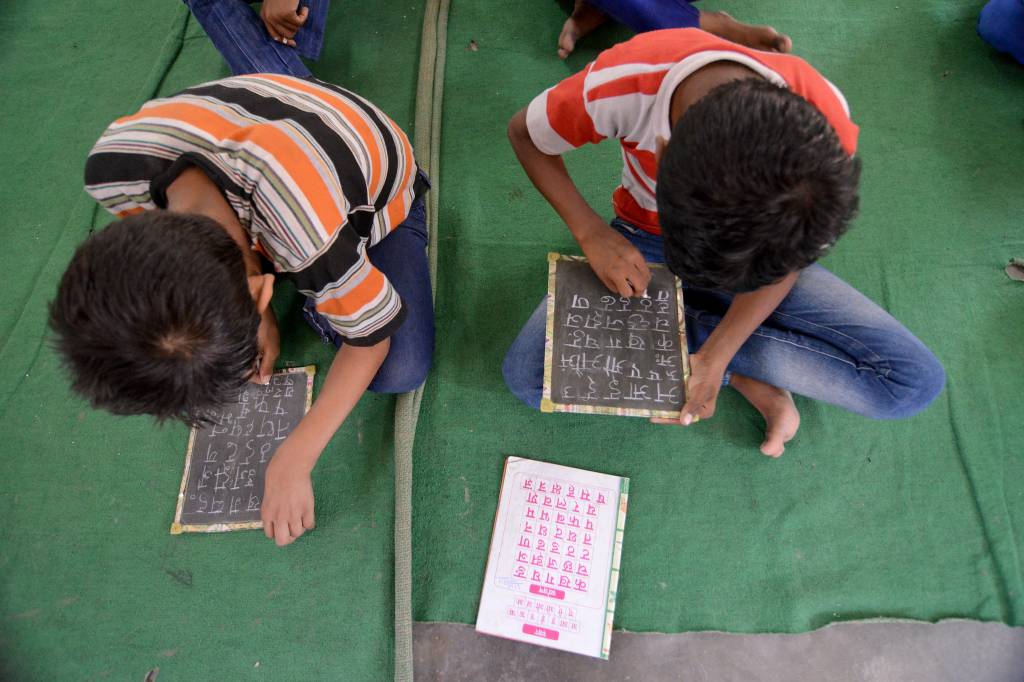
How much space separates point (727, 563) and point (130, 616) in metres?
1.13

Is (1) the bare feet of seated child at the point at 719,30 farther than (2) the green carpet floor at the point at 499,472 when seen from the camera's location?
Yes

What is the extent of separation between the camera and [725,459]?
3.45 ft

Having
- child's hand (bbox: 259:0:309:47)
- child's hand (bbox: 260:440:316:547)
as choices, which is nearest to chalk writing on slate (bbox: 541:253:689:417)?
child's hand (bbox: 260:440:316:547)

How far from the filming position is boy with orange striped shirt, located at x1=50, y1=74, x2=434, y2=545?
54 cm

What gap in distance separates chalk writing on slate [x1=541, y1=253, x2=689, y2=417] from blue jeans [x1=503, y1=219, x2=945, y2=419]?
6 cm

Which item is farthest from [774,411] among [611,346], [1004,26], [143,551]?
[143,551]

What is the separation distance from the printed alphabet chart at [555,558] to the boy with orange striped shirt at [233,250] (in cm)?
35

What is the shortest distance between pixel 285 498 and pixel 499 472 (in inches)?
15.4

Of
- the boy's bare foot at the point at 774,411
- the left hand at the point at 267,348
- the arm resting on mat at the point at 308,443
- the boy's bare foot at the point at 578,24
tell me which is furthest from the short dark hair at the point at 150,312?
the boy's bare foot at the point at 578,24

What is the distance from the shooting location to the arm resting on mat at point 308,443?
891 millimetres

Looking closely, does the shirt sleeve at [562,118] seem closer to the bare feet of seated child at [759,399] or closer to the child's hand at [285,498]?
the bare feet of seated child at [759,399]

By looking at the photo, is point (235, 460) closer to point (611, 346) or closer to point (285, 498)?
point (285, 498)

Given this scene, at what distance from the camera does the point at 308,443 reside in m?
0.91

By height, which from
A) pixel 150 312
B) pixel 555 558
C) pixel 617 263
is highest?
pixel 150 312
